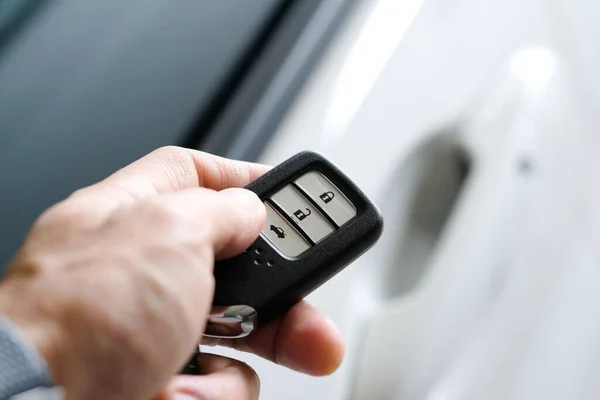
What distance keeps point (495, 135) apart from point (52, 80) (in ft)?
1.76

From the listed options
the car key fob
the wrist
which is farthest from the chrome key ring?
the wrist

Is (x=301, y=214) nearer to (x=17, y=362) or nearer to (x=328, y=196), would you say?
(x=328, y=196)

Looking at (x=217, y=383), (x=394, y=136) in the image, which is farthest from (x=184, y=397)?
(x=394, y=136)

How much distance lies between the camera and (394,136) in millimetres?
785

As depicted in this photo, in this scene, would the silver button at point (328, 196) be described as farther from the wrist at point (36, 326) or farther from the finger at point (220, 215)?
the wrist at point (36, 326)

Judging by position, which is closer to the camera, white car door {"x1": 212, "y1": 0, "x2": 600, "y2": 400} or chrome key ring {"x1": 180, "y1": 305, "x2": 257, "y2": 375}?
chrome key ring {"x1": 180, "y1": 305, "x2": 257, "y2": 375}

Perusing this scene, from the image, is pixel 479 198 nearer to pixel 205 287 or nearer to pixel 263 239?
pixel 263 239

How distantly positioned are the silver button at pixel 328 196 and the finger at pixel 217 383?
119mm

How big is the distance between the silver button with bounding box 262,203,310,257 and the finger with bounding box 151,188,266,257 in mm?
29

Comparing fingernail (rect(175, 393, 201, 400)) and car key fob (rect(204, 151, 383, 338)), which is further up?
car key fob (rect(204, 151, 383, 338))

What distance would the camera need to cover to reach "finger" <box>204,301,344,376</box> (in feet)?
1.56

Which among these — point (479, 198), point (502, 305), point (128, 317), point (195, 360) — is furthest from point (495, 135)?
point (128, 317)

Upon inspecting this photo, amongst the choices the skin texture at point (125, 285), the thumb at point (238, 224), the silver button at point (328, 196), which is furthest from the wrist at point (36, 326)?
the silver button at point (328, 196)

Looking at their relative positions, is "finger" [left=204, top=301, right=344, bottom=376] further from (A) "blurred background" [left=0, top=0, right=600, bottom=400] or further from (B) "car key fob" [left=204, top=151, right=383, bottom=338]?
(A) "blurred background" [left=0, top=0, right=600, bottom=400]
